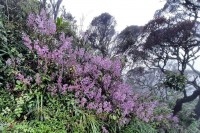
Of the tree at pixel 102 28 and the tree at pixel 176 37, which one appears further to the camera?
the tree at pixel 102 28

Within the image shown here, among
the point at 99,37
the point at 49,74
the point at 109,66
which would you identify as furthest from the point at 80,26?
the point at 99,37

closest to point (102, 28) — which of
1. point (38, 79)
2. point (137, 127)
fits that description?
point (137, 127)

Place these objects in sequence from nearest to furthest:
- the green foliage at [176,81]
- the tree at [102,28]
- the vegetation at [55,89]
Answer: the vegetation at [55,89], the green foliage at [176,81], the tree at [102,28]

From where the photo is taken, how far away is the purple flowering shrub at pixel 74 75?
364 cm

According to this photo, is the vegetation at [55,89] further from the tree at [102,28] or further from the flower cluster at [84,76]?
the tree at [102,28]

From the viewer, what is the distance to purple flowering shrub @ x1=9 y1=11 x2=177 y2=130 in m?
3.64

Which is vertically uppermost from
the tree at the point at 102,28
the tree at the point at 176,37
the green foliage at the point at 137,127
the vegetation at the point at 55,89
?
the tree at the point at 102,28

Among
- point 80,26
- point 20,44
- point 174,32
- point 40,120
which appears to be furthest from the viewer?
point 174,32

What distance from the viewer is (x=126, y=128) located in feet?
14.4

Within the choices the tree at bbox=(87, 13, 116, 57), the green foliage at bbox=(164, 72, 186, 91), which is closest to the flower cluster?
the green foliage at bbox=(164, 72, 186, 91)

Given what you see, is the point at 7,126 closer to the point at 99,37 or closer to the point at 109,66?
the point at 109,66

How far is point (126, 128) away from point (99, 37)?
17357 mm

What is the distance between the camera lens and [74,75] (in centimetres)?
383

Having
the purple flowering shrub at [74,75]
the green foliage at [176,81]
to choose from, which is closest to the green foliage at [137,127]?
the purple flowering shrub at [74,75]
